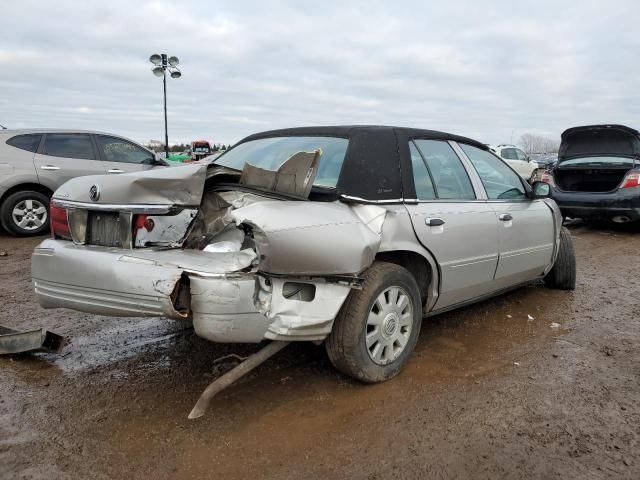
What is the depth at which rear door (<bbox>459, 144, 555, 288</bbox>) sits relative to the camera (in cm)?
391

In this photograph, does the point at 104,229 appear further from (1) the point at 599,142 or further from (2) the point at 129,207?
(1) the point at 599,142

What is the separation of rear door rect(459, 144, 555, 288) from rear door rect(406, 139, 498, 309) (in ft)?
0.54

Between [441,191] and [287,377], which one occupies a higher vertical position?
[441,191]

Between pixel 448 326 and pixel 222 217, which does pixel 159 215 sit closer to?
pixel 222 217

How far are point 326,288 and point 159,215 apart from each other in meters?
0.95

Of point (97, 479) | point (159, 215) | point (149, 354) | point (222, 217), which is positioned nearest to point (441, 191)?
point (222, 217)

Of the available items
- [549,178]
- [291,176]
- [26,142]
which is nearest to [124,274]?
[291,176]

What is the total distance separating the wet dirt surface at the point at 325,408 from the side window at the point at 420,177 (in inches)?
43.5

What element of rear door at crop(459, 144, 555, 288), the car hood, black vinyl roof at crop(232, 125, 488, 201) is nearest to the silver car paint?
black vinyl roof at crop(232, 125, 488, 201)

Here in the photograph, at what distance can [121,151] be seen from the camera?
8562 millimetres

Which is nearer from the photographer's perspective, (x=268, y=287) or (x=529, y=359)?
(x=268, y=287)

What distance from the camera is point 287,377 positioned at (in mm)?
3160

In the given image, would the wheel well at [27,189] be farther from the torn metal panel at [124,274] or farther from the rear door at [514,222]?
the rear door at [514,222]

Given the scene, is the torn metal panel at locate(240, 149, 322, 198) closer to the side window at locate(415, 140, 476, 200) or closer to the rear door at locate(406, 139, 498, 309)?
the rear door at locate(406, 139, 498, 309)
